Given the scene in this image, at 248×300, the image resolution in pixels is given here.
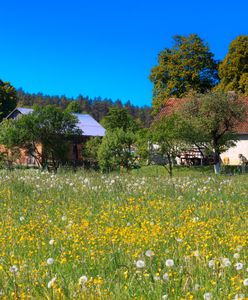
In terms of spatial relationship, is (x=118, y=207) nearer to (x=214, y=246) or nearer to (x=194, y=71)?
(x=214, y=246)

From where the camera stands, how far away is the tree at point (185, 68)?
47312 millimetres

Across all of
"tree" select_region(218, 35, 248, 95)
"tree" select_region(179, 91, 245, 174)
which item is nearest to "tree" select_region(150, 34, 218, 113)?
"tree" select_region(218, 35, 248, 95)

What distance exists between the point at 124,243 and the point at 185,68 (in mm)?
43502

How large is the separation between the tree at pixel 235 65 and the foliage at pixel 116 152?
18441mm

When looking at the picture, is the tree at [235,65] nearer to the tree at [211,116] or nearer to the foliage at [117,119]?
the tree at [211,116]

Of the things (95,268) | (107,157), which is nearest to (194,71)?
(107,157)

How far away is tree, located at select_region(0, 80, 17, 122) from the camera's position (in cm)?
6881

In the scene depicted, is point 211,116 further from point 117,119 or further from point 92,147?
point 117,119

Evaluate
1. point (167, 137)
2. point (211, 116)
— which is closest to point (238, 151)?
point (211, 116)

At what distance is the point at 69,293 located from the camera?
3525 millimetres

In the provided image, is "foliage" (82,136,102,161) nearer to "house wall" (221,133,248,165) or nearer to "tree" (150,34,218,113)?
"house wall" (221,133,248,165)

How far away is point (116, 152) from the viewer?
2688cm

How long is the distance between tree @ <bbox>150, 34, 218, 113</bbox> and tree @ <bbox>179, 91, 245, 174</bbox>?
16.6 m

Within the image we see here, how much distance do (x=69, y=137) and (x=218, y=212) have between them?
25.0m
